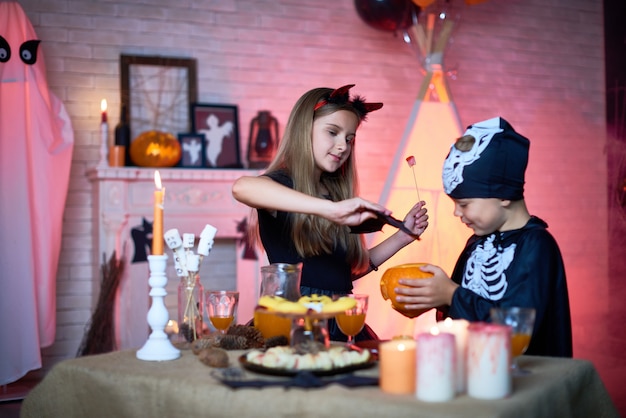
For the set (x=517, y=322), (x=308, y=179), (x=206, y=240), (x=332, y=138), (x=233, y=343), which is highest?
(x=332, y=138)

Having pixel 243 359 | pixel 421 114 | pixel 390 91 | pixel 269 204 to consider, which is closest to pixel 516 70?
pixel 390 91

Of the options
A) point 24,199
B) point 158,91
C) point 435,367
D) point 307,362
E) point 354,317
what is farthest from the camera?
point 158,91

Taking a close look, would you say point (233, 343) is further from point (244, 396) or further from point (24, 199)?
point (24, 199)

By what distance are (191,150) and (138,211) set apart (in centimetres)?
49

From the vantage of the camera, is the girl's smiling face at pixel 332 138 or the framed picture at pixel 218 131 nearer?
the girl's smiling face at pixel 332 138

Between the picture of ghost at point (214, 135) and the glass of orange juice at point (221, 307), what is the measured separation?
8.67 feet

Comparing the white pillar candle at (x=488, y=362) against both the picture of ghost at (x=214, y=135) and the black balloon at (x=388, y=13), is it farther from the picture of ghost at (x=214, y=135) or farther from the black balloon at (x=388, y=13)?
the black balloon at (x=388, y=13)

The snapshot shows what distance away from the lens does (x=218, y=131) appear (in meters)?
4.54

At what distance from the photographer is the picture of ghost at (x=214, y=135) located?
4477 millimetres

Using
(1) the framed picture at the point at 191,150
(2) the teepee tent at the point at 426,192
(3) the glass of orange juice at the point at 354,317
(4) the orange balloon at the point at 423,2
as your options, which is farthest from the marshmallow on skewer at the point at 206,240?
(4) the orange balloon at the point at 423,2

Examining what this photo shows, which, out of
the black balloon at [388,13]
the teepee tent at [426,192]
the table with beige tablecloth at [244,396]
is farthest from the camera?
the black balloon at [388,13]

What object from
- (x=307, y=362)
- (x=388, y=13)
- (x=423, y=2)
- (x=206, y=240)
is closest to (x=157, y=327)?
(x=206, y=240)

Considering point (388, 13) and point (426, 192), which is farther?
point (388, 13)

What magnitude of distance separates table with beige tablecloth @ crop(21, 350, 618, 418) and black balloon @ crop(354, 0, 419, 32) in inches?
135
